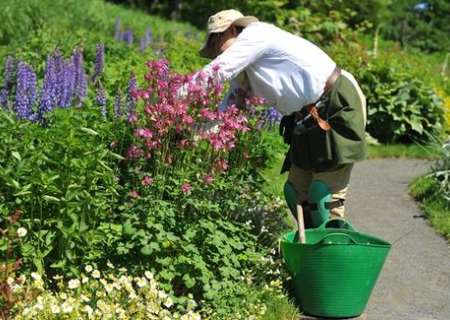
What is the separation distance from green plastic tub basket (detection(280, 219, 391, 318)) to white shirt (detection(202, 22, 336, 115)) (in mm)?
799

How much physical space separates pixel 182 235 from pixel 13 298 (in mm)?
953

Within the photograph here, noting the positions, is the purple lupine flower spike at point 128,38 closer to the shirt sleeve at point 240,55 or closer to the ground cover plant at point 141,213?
the ground cover plant at point 141,213

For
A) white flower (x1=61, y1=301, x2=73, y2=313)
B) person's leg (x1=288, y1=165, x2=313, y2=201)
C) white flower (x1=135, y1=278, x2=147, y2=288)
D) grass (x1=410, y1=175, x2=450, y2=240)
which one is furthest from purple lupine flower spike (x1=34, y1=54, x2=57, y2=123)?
grass (x1=410, y1=175, x2=450, y2=240)

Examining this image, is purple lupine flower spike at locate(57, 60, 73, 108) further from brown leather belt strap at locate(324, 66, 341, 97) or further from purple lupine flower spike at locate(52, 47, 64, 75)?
brown leather belt strap at locate(324, 66, 341, 97)

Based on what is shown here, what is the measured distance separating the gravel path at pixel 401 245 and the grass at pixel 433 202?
0.07m

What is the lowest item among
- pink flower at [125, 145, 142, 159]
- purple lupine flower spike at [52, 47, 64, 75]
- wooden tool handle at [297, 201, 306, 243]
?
wooden tool handle at [297, 201, 306, 243]

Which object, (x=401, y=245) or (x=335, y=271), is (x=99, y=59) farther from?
(x=401, y=245)

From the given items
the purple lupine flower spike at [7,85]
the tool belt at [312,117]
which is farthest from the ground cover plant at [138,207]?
the purple lupine flower spike at [7,85]

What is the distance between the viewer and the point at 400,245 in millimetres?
5953

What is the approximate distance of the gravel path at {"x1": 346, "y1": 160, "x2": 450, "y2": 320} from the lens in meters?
4.64

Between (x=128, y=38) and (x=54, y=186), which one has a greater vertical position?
(x=54, y=186)

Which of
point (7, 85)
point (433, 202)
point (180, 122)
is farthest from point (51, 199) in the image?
point (433, 202)

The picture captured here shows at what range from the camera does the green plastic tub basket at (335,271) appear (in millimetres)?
4067

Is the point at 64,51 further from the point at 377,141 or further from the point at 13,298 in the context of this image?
the point at 13,298
